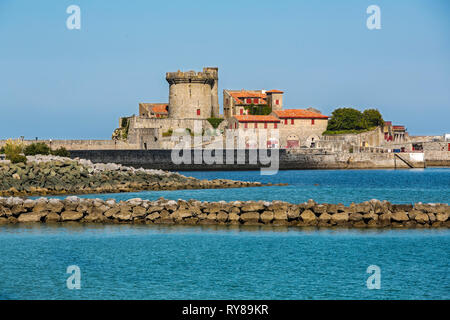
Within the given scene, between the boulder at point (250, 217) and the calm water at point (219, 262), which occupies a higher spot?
the boulder at point (250, 217)

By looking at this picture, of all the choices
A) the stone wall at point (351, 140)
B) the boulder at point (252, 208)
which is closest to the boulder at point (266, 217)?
the boulder at point (252, 208)

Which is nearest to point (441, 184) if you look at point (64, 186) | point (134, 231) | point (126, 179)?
point (126, 179)

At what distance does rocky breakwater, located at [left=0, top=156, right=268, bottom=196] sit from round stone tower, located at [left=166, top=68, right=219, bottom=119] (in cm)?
3022

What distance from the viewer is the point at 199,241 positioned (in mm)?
19016

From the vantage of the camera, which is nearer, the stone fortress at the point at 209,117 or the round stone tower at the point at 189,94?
the stone fortress at the point at 209,117

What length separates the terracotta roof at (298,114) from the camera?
72731 mm

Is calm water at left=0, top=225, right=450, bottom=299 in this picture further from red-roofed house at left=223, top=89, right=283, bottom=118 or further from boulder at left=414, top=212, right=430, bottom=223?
red-roofed house at left=223, top=89, right=283, bottom=118

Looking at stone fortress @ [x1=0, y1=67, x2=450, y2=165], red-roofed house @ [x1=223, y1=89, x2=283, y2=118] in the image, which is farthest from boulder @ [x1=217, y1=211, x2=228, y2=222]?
red-roofed house @ [x1=223, y1=89, x2=283, y2=118]

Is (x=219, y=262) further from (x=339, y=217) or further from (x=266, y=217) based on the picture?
(x=339, y=217)

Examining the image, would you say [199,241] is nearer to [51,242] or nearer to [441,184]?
[51,242]

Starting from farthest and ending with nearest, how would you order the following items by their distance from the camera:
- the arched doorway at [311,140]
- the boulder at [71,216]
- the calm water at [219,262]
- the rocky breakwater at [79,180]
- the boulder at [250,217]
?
the arched doorway at [311,140]
the rocky breakwater at [79,180]
the boulder at [71,216]
the boulder at [250,217]
the calm water at [219,262]

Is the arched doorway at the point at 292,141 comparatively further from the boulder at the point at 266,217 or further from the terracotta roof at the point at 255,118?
the boulder at the point at 266,217

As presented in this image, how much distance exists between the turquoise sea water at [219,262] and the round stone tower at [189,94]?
167 feet

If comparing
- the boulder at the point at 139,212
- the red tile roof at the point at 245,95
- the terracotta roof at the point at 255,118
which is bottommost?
the boulder at the point at 139,212
